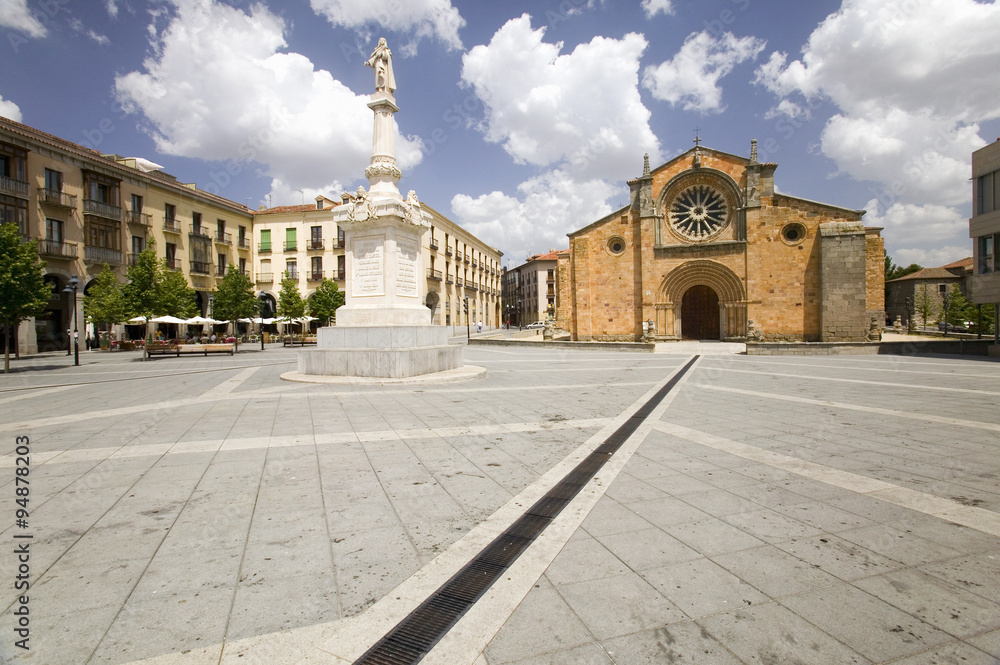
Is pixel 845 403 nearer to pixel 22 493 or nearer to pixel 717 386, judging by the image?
pixel 717 386

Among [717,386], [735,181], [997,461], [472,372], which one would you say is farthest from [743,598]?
[735,181]

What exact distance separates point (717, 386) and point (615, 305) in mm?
20297

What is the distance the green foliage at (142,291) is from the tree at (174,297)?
0.26m

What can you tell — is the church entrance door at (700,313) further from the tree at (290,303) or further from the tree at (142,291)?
the tree at (142,291)

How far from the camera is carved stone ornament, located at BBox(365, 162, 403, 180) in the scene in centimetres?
1089

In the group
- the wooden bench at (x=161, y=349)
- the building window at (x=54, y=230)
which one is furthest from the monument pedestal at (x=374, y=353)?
the building window at (x=54, y=230)

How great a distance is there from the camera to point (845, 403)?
7.22 m

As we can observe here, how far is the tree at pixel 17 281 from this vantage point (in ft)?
44.3

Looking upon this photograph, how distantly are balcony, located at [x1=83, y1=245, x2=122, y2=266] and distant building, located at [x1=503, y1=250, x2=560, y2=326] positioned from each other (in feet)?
169

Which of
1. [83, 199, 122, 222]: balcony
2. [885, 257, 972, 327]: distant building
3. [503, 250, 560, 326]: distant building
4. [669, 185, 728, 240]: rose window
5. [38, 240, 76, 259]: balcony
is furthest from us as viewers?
[503, 250, 560, 326]: distant building

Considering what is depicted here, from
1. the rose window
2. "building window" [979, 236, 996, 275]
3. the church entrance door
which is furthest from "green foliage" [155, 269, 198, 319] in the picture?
"building window" [979, 236, 996, 275]

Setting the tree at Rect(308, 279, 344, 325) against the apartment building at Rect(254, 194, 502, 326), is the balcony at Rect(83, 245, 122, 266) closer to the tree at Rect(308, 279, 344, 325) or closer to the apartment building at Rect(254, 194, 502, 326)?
the tree at Rect(308, 279, 344, 325)

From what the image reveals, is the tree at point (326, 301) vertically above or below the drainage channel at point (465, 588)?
above

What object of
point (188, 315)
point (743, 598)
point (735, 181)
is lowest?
point (743, 598)
